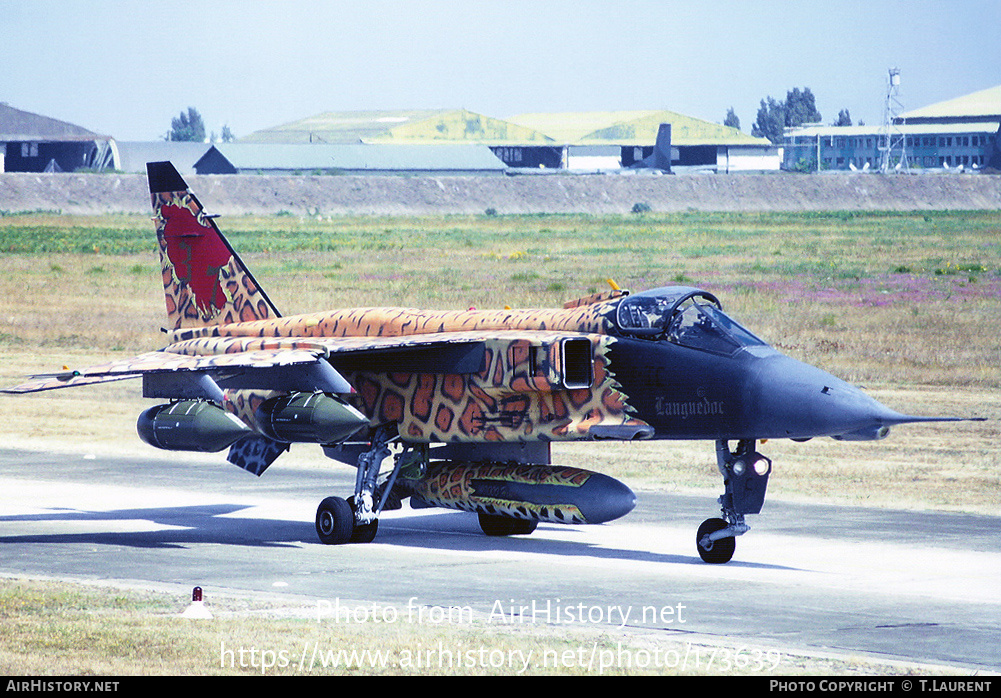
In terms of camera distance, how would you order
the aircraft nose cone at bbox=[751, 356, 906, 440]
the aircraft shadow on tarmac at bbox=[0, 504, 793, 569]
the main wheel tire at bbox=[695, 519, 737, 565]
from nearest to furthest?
the aircraft nose cone at bbox=[751, 356, 906, 440], the main wheel tire at bbox=[695, 519, 737, 565], the aircraft shadow on tarmac at bbox=[0, 504, 793, 569]

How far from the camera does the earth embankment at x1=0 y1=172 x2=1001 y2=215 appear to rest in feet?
454

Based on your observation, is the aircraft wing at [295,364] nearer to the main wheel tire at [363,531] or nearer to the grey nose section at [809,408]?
the main wheel tire at [363,531]

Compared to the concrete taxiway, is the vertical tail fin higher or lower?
higher

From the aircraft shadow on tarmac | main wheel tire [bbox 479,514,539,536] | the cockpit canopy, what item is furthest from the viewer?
main wheel tire [bbox 479,514,539,536]

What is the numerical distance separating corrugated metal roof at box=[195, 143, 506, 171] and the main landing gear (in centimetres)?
14981

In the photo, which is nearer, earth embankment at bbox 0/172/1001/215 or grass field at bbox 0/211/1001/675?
grass field at bbox 0/211/1001/675

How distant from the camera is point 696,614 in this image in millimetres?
15492

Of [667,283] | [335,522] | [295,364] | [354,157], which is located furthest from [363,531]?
[354,157]

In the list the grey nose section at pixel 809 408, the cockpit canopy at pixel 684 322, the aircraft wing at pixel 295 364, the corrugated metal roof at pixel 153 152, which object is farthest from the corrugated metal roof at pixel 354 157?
the grey nose section at pixel 809 408

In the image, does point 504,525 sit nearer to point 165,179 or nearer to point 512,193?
point 165,179

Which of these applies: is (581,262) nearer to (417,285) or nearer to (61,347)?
(417,285)

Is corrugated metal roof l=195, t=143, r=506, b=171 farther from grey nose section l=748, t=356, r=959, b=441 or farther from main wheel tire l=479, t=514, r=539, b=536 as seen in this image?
grey nose section l=748, t=356, r=959, b=441

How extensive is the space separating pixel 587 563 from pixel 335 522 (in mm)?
3588

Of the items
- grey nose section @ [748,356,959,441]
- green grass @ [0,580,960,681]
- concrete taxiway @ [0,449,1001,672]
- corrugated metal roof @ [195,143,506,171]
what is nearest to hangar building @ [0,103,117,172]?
corrugated metal roof @ [195,143,506,171]
